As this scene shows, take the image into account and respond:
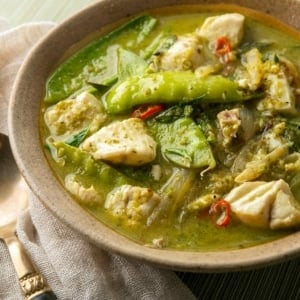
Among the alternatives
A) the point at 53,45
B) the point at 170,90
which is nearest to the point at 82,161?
the point at 170,90

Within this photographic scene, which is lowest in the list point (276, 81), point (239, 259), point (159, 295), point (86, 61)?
point (159, 295)

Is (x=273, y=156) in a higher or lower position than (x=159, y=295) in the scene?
higher

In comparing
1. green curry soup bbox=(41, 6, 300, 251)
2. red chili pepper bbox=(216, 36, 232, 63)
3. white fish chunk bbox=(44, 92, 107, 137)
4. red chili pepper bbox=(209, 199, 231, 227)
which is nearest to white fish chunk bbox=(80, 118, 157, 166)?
green curry soup bbox=(41, 6, 300, 251)

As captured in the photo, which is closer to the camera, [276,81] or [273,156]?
[273,156]

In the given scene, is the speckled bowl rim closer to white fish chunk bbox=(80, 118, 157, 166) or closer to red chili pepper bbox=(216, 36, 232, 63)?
white fish chunk bbox=(80, 118, 157, 166)

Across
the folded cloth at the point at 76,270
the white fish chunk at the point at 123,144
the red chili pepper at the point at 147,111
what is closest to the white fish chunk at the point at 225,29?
the red chili pepper at the point at 147,111

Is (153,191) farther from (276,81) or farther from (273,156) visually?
(276,81)

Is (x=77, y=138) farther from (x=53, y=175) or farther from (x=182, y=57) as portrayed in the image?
(x=182, y=57)
